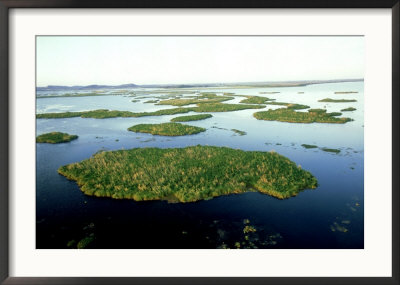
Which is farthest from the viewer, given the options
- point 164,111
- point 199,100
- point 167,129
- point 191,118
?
point 199,100

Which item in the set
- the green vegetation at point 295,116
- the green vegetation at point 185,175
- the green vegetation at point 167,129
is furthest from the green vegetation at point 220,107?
the green vegetation at point 185,175

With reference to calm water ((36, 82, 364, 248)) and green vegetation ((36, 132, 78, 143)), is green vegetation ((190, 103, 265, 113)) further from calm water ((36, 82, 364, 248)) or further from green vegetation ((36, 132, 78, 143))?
green vegetation ((36, 132, 78, 143))

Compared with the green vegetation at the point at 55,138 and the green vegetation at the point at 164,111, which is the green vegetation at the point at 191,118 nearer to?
the green vegetation at the point at 164,111

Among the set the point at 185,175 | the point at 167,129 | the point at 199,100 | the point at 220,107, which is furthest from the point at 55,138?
the point at 199,100

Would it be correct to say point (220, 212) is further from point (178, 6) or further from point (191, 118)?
point (191, 118)

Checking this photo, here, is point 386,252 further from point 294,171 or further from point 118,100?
point 118,100

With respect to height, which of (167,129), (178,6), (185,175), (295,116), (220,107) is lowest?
(185,175)

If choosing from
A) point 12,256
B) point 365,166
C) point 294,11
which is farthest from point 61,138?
point 365,166
